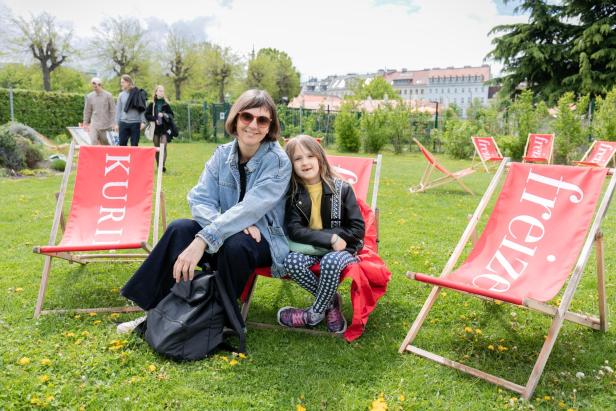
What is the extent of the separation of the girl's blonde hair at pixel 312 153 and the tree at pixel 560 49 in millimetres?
20420

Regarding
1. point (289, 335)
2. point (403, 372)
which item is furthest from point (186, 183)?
point (403, 372)

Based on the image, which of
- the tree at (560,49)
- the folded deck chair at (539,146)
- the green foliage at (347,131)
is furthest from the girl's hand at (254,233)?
the tree at (560,49)

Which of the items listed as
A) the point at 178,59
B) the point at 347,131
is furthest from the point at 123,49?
the point at 347,131

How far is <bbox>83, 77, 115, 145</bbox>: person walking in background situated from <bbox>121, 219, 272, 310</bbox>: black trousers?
6.98 meters

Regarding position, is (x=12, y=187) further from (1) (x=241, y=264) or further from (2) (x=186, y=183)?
(1) (x=241, y=264)

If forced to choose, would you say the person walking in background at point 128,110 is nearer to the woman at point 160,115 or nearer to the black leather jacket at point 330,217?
the woman at point 160,115

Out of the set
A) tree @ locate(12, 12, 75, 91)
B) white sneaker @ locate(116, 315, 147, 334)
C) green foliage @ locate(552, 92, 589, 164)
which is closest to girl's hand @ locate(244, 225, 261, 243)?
white sneaker @ locate(116, 315, 147, 334)

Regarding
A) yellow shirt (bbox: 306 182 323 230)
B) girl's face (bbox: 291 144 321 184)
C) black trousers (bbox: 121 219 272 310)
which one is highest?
girl's face (bbox: 291 144 321 184)

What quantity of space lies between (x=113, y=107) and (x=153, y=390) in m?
7.87

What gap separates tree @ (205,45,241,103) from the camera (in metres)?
41.2

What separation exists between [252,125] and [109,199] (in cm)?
160

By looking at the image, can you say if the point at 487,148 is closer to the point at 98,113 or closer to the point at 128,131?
the point at 128,131

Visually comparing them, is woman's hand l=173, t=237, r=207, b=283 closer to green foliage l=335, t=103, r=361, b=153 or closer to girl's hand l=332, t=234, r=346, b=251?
girl's hand l=332, t=234, r=346, b=251

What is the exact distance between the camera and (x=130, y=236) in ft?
11.6
